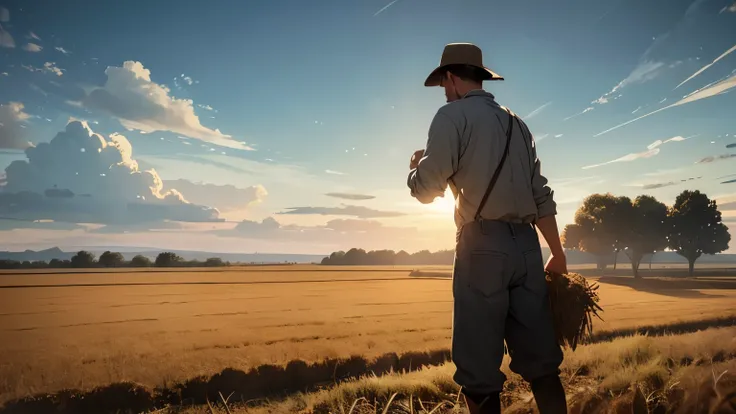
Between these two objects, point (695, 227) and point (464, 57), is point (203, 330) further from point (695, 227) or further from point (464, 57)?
point (695, 227)

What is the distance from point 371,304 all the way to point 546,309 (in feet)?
89.9

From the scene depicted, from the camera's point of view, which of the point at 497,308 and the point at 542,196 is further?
the point at 542,196

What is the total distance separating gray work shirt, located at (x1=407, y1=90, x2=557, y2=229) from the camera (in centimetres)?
268

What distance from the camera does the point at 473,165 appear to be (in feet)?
8.89

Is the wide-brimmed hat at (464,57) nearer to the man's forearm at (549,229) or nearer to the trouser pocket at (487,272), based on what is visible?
the man's forearm at (549,229)

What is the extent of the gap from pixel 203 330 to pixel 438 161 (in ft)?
62.1

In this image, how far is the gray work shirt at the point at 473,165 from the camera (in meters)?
2.68

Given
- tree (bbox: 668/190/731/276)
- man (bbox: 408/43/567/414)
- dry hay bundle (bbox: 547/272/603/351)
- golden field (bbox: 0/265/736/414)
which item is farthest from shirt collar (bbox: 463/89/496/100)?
tree (bbox: 668/190/731/276)

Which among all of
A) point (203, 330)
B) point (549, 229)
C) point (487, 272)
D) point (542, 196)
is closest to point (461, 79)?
point (542, 196)

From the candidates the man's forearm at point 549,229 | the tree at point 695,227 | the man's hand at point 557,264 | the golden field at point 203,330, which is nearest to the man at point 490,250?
the man's forearm at point 549,229

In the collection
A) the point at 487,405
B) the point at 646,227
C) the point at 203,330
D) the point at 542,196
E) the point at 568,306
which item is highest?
the point at 646,227

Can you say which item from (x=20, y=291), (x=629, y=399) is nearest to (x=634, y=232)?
(x=629, y=399)

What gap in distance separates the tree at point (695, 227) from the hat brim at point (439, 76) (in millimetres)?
73677

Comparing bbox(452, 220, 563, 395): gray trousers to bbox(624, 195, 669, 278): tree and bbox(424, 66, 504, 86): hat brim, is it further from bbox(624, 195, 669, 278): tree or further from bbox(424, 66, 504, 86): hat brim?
bbox(624, 195, 669, 278): tree
